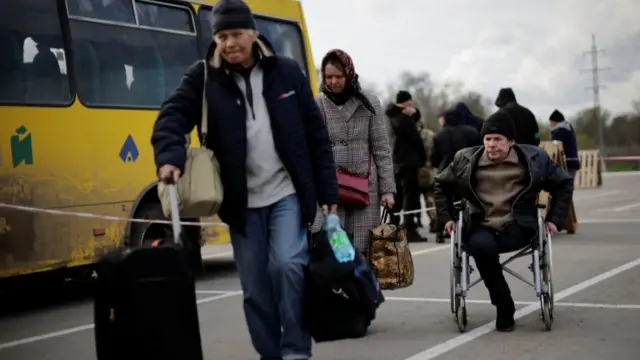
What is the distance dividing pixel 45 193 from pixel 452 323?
3598 millimetres

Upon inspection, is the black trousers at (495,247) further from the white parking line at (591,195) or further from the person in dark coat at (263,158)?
the white parking line at (591,195)

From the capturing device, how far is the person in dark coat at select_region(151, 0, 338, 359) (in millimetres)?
5750

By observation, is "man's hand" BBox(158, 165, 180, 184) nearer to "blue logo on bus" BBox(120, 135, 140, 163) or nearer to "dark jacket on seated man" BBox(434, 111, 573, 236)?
"dark jacket on seated man" BBox(434, 111, 573, 236)

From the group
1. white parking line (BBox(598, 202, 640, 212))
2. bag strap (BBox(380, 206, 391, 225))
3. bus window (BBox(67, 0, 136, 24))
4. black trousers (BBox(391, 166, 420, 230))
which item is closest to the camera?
bag strap (BBox(380, 206, 391, 225))

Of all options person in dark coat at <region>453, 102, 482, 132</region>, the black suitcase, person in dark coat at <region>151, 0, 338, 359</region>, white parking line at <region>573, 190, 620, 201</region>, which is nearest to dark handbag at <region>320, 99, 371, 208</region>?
person in dark coat at <region>151, 0, 338, 359</region>

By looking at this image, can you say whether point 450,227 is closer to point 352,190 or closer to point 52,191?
point 352,190

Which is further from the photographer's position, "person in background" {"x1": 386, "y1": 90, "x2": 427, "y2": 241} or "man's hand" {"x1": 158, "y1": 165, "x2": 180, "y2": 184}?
"person in background" {"x1": 386, "y1": 90, "x2": 427, "y2": 241}

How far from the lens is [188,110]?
5.78 metres

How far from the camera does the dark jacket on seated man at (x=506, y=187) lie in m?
7.88

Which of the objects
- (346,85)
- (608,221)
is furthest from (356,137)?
(608,221)

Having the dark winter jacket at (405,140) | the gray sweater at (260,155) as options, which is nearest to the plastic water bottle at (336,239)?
the gray sweater at (260,155)

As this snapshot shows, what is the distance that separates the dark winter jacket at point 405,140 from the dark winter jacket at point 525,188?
7.25m

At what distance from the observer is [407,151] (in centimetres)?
1563

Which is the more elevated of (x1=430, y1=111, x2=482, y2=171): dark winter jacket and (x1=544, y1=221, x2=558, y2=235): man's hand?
(x1=430, y1=111, x2=482, y2=171): dark winter jacket
